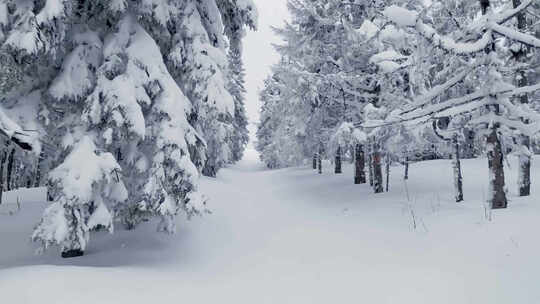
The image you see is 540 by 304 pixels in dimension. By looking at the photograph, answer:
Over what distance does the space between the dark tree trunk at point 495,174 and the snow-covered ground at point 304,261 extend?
13.2 inches

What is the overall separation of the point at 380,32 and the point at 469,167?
15.3 m

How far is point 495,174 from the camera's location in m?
9.25

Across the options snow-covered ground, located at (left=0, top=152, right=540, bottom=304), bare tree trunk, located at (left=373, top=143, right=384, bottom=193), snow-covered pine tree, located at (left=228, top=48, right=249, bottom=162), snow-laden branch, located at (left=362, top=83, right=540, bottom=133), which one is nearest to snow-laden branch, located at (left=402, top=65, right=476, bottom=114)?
snow-laden branch, located at (left=362, top=83, right=540, bottom=133)

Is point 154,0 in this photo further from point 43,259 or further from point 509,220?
point 509,220

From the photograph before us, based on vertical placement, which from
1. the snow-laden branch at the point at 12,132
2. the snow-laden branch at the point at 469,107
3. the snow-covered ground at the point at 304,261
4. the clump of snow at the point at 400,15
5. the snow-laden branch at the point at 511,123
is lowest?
the snow-covered ground at the point at 304,261

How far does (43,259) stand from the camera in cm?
802

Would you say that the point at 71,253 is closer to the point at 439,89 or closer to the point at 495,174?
the point at 439,89

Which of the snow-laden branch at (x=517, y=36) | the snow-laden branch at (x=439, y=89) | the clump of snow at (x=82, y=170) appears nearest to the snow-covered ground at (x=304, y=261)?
the clump of snow at (x=82, y=170)

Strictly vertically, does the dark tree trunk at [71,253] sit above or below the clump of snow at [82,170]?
below

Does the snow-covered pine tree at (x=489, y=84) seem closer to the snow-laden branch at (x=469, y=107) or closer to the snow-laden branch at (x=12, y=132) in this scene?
the snow-laden branch at (x=469, y=107)

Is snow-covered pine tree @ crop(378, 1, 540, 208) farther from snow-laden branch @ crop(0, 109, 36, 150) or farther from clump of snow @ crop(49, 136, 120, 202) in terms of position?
snow-laden branch @ crop(0, 109, 36, 150)

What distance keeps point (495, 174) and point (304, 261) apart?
4.79 meters

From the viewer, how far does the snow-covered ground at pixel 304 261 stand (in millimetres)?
5785

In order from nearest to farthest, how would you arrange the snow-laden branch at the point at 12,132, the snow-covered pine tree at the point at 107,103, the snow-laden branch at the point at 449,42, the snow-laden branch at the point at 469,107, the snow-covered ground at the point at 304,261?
1. the snow-covered ground at the point at 304,261
2. the snow-laden branch at the point at 12,132
3. the snow-covered pine tree at the point at 107,103
4. the snow-laden branch at the point at 449,42
5. the snow-laden branch at the point at 469,107
